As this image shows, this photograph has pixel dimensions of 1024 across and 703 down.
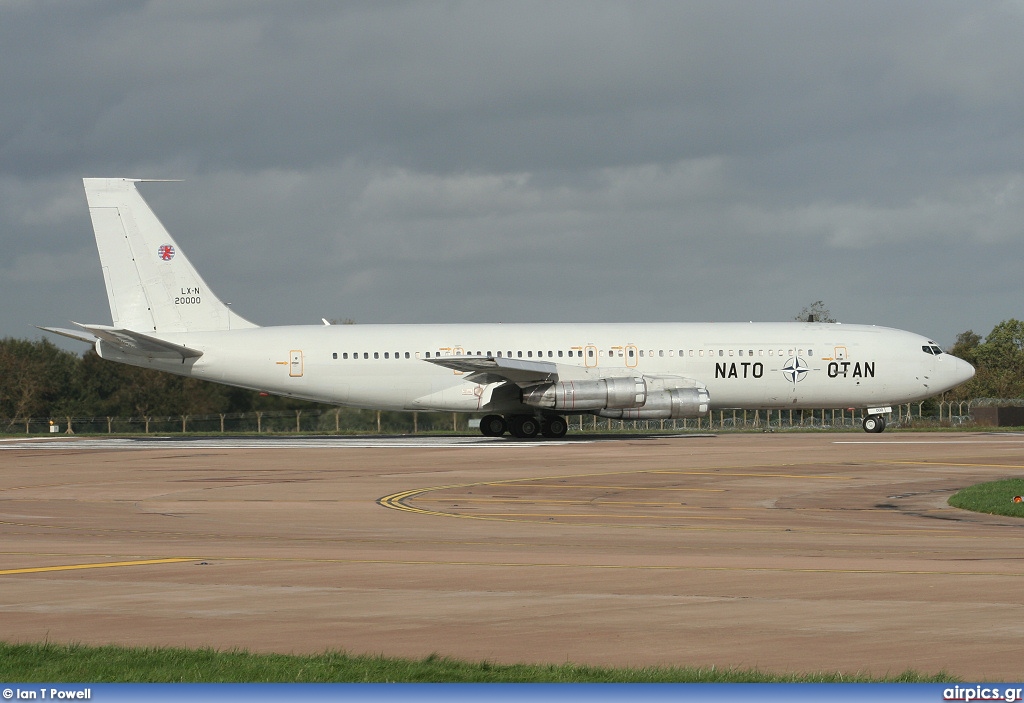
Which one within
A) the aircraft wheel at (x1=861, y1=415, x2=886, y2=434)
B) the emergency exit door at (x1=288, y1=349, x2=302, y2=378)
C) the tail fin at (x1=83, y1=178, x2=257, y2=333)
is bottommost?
the aircraft wheel at (x1=861, y1=415, x2=886, y2=434)

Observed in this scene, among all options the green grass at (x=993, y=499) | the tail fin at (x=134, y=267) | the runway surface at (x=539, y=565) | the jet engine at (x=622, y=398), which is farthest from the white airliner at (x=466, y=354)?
the green grass at (x=993, y=499)

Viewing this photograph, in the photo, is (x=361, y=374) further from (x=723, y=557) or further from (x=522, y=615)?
(x=522, y=615)

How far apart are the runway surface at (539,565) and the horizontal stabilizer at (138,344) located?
1518 cm

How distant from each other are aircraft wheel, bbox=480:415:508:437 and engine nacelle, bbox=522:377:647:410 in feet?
14.4

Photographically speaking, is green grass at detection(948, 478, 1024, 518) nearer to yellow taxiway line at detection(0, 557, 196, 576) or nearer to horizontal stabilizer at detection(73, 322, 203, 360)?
yellow taxiway line at detection(0, 557, 196, 576)

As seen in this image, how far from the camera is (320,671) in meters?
8.01

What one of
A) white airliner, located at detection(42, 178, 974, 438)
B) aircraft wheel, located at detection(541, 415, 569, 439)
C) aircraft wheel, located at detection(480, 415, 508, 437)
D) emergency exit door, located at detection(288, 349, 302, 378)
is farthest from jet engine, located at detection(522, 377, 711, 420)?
emergency exit door, located at detection(288, 349, 302, 378)

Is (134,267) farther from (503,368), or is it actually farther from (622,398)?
(622,398)

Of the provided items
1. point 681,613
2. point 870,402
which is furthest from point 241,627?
point 870,402

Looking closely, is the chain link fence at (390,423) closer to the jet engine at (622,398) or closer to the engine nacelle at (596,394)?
the jet engine at (622,398)

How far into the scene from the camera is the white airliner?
46.4 meters

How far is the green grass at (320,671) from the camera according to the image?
7715 millimetres

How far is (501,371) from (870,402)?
15.2m

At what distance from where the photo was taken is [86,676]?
7922mm
